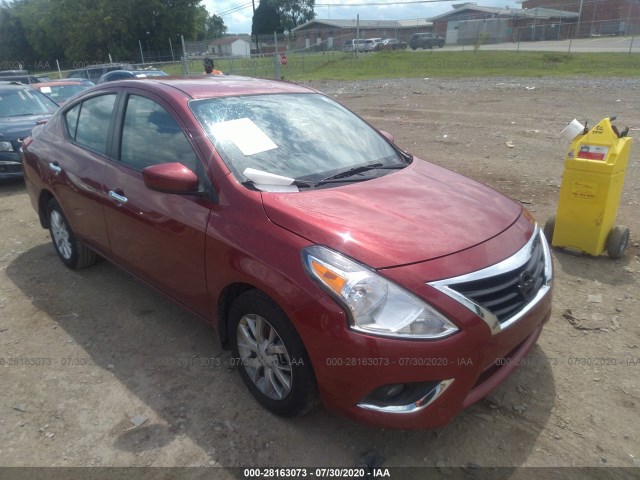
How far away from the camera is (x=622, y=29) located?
41844mm

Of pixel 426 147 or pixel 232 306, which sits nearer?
pixel 232 306

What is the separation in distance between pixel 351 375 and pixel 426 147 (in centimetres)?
737

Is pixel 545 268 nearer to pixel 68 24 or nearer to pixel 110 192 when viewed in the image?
pixel 110 192

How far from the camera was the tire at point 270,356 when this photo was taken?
2.32 m

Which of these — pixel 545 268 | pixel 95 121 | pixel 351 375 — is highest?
pixel 95 121

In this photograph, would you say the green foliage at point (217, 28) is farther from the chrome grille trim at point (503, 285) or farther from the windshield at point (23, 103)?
the chrome grille trim at point (503, 285)

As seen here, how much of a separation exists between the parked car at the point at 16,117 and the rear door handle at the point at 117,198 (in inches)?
203

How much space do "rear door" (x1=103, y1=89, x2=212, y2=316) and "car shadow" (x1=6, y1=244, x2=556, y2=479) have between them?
0.42m

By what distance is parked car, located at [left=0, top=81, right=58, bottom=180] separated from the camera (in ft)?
24.3

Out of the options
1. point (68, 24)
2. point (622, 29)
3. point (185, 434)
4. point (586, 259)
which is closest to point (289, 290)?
point (185, 434)

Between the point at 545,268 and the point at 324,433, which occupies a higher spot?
the point at 545,268

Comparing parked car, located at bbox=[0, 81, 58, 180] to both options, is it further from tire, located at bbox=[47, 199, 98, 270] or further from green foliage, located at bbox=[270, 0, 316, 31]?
green foliage, located at bbox=[270, 0, 316, 31]

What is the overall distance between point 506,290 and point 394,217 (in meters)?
0.65

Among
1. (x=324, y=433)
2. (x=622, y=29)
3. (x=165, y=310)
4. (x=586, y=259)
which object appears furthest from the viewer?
(x=622, y=29)
